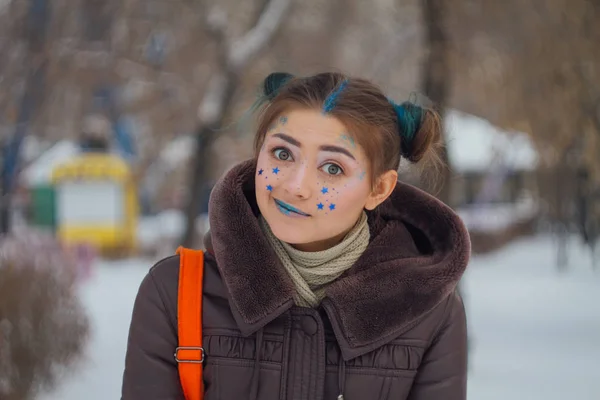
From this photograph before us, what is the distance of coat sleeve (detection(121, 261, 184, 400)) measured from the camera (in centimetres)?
166

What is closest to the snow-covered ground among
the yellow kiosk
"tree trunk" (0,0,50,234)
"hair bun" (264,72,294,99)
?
"tree trunk" (0,0,50,234)

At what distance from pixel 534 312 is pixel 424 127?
8827 millimetres

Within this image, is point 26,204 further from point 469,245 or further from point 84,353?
point 469,245

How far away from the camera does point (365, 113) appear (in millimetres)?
1759

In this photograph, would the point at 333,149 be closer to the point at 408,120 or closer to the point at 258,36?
the point at 408,120

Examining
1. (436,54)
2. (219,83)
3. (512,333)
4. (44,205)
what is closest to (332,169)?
(436,54)

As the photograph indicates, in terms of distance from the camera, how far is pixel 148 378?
1.65 m

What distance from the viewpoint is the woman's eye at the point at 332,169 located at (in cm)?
175

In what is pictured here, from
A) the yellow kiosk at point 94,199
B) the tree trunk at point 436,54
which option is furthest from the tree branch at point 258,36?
the yellow kiosk at point 94,199

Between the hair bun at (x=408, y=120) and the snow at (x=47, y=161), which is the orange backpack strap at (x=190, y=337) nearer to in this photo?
the hair bun at (x=408, y=120)

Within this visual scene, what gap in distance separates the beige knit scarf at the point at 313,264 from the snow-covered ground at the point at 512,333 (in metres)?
3.78

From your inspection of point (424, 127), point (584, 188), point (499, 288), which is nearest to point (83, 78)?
point (499, 288)

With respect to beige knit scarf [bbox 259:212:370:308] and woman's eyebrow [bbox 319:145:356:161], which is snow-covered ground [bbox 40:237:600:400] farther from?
woman's eyebrow [bbox 319:145:356:161]

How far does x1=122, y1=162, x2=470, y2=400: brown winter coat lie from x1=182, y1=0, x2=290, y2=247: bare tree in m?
8.32
